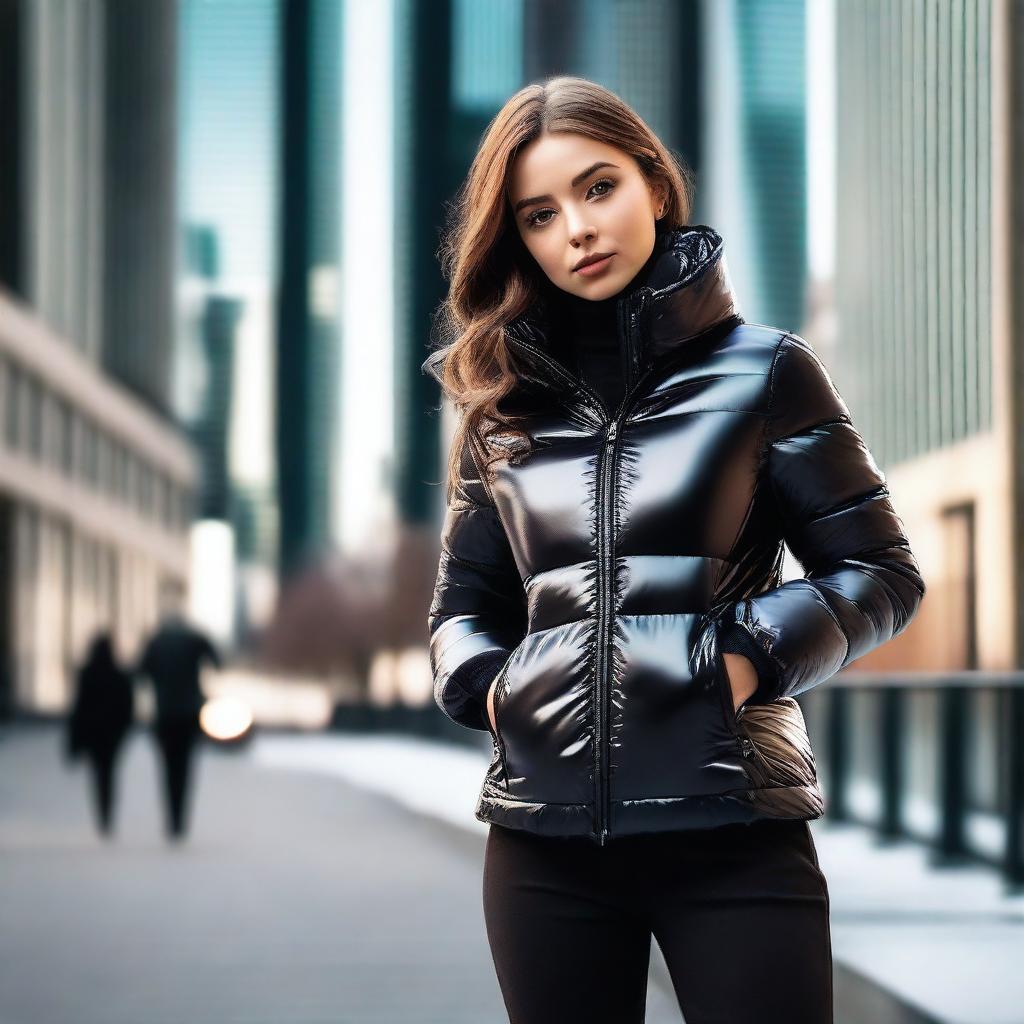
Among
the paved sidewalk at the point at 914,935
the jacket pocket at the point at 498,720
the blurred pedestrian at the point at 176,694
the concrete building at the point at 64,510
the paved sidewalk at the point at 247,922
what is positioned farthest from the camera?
the concrete building at the point at 64,510

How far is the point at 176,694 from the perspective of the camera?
43.2ft

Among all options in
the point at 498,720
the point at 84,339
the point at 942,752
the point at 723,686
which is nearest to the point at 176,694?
the point at 942,752

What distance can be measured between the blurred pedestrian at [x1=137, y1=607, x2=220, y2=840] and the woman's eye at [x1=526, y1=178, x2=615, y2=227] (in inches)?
436

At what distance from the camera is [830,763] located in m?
12.8

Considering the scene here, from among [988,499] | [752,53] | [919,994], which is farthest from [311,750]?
[752,53]

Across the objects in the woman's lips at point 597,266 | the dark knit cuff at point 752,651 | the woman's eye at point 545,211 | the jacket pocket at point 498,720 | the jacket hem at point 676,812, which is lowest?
the jacket hem at point 676,812

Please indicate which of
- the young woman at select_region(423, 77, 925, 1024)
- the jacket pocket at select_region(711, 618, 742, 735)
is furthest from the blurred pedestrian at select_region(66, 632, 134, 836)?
the jacket pocket at select_region(711, 618, 742, 735)

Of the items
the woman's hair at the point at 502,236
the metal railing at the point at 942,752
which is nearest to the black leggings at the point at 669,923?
the woman's hair at the point at 502,236

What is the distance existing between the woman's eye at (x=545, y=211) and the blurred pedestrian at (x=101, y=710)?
1192cm

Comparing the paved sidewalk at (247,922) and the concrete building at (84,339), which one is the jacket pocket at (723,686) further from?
the concrete building at (84,339)

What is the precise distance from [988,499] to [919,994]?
16.6 m

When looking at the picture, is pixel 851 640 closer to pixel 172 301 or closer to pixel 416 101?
pixel 172 301

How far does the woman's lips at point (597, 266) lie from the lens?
2.41 meters

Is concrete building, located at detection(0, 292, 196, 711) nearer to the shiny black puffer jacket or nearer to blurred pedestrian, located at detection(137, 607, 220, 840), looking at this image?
blurred pedestrian, located at detection(137, 607, 220, 840)
